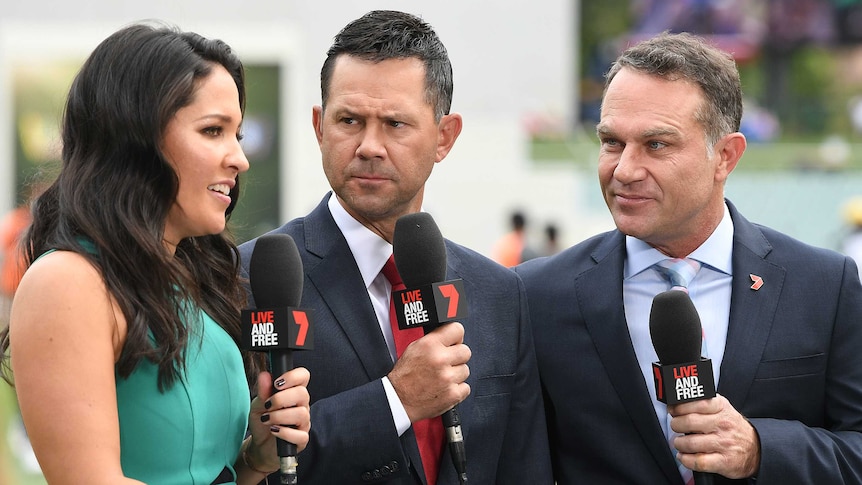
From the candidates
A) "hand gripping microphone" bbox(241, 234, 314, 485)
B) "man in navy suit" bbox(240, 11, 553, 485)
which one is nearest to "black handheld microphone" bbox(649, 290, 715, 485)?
"man in navy suit" bbox(240, 11, 553, 485)

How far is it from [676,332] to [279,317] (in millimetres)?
1012

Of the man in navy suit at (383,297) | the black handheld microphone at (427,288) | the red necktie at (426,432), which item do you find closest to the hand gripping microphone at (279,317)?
the black handheld microphone at (427,288)

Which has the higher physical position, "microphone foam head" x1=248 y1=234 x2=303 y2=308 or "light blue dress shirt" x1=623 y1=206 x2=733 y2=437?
"microphone foam head" x1=248 y1=234 x2=303 y2=308

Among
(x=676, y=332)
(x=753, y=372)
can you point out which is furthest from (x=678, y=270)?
(x=676, y=332)

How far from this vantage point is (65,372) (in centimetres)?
252

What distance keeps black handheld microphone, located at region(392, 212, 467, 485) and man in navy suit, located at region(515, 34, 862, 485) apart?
63 centimetres

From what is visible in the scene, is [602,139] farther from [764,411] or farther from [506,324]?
[764,411]

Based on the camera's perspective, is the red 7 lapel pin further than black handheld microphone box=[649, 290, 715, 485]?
Yes

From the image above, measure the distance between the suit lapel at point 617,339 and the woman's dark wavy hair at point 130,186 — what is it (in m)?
1.35

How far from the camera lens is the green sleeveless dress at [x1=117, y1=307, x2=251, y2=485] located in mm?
2703

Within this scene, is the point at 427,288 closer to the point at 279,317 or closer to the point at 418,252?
the point at 418,252

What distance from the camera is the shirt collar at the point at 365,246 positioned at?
3539 millimetres

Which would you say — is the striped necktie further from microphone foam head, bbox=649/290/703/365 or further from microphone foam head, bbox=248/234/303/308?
microphone foam head, bbox=248/234/303/308

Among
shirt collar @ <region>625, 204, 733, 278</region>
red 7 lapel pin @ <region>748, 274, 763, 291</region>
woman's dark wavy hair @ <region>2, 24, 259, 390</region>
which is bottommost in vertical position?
red 7 lapel pin @ <region>748, 274, 763, 291</region>
